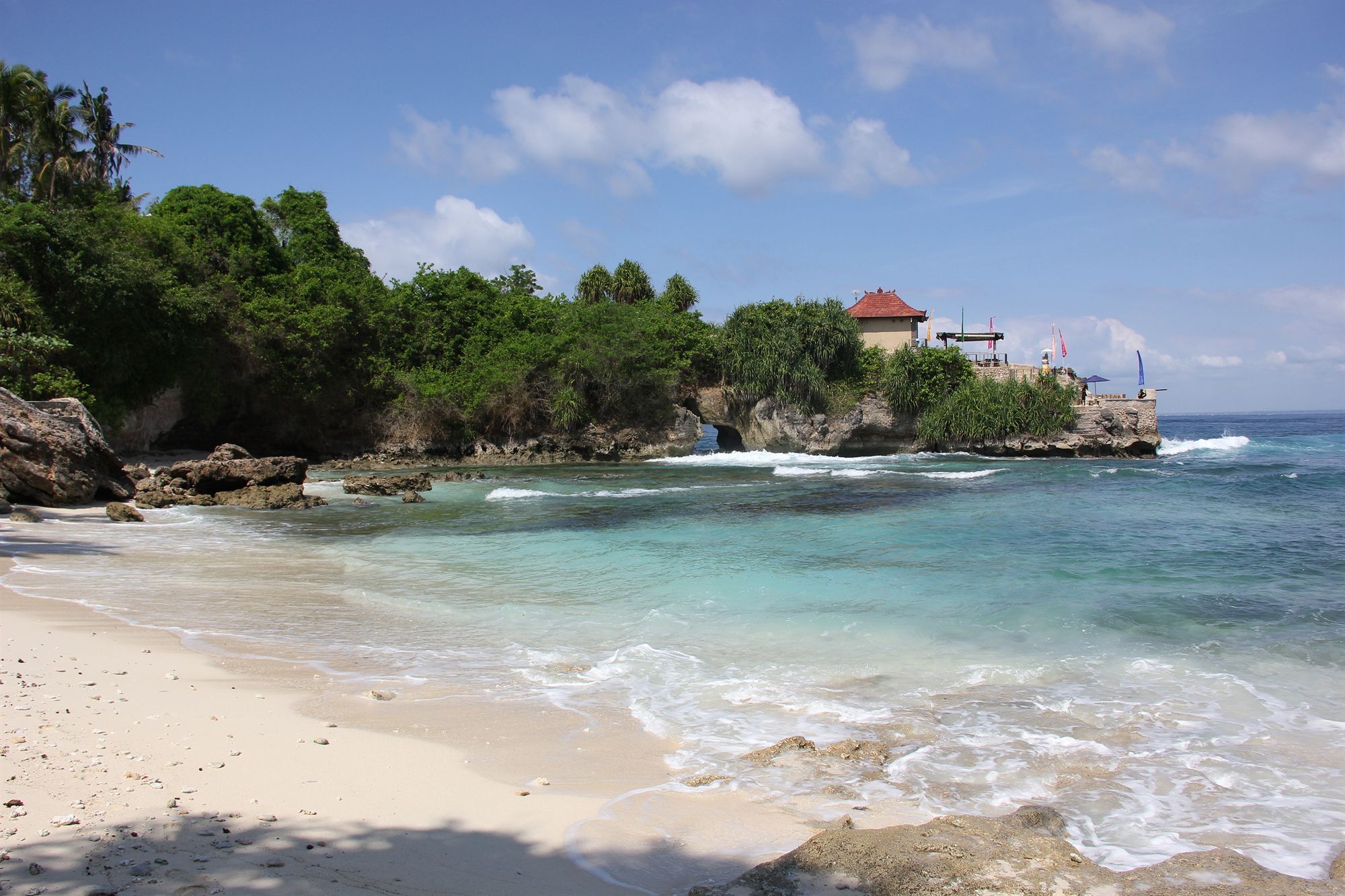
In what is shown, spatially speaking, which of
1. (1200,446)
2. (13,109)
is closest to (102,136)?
(13,109)

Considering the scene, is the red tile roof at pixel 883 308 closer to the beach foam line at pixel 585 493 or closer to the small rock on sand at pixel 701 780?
the beach foam line at pixel 585 493

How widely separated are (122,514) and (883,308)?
129 feet

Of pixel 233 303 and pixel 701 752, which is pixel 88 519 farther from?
pixel 233 303

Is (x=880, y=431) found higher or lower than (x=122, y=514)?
higher

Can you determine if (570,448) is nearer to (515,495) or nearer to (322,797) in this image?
(515,495)

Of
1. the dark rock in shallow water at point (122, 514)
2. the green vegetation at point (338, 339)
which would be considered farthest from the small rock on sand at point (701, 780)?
the green vegetation at point (338, 339)

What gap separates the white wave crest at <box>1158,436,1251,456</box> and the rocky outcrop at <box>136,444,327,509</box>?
41.2 metres

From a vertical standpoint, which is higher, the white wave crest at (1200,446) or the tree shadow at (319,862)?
the white wave crest at (1200,446)

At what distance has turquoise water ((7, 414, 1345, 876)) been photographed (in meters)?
5.37

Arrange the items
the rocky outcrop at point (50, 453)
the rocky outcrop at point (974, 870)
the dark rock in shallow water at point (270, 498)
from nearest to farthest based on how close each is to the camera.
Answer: the rocky outcrop at point (974, 870) → the rocky outcrop at point (50, 453) → the dark rock in shallow water at point (270, 498)

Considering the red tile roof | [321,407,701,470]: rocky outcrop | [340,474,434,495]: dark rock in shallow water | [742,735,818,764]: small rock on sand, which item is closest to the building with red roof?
the red tile roof

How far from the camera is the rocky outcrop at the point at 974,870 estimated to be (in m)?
3.73

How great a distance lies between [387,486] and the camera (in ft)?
76.8

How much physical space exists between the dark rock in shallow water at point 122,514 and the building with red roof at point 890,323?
37019 millimetres
